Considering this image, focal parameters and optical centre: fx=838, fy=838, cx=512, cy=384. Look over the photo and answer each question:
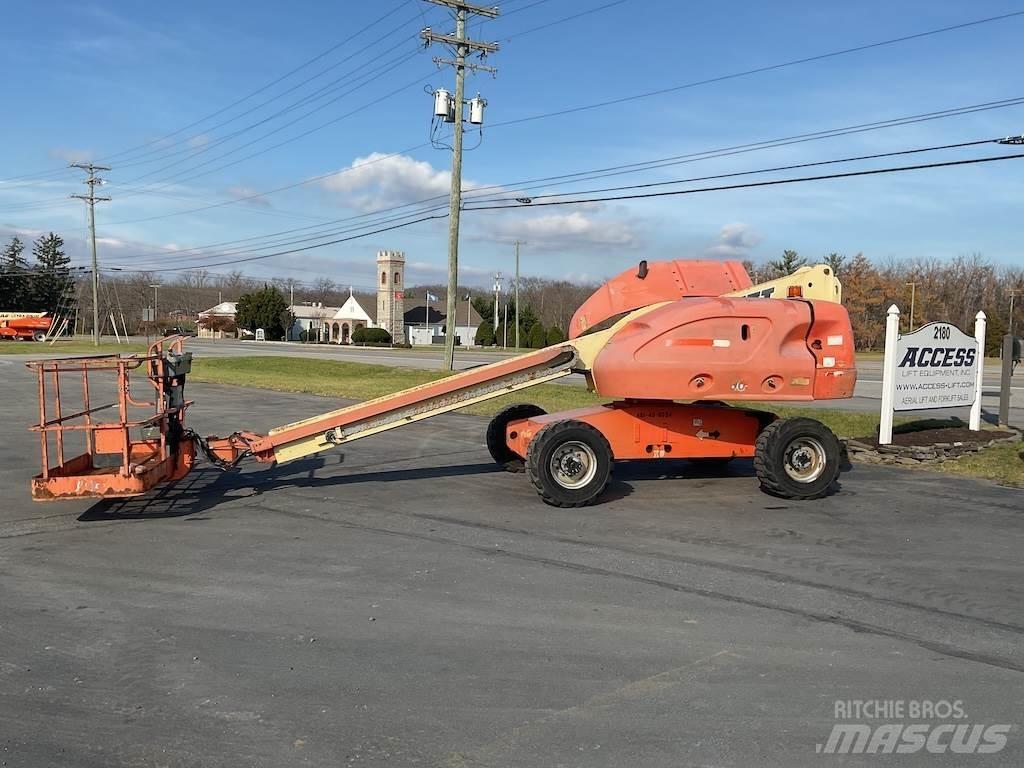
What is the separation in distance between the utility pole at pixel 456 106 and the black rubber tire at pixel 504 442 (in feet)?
60.4

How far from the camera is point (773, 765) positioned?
144 inches

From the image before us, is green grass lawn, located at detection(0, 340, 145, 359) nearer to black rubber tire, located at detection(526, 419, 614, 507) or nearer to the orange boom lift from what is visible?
the orange boom lift

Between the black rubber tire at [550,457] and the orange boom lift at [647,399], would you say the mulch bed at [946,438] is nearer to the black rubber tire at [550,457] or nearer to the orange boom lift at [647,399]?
the orange boom lift at [647,399]

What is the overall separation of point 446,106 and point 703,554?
2547 centimetres

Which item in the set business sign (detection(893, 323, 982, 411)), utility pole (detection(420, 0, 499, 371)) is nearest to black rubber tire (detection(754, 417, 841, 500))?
business sign (detection(893, 323, 982, 411))

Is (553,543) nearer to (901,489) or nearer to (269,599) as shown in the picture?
(269,599)

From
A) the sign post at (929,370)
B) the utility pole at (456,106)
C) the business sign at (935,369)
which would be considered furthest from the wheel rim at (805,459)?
the utility pole at (456,106)

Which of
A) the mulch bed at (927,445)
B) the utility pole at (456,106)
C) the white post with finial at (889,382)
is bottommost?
the mulch bed at (927,445)

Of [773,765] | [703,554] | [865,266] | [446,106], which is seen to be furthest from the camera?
[865,266]

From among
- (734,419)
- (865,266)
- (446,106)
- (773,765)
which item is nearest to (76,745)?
(773,765)

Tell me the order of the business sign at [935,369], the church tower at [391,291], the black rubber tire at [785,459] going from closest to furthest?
1. the black rubber tire at [785,459]
2. the business sign at [935,369]
3. the church tower at [391,291]

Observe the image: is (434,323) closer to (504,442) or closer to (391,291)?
(391,291)

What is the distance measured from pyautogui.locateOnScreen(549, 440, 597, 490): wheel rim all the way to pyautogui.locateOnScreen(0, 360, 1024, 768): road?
1.56 ft

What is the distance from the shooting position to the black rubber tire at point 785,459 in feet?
29.6
